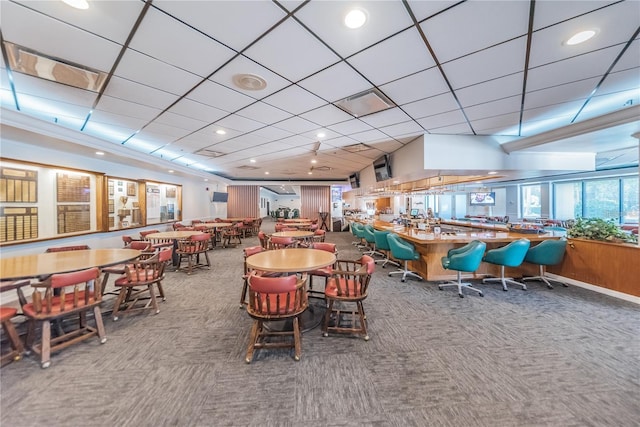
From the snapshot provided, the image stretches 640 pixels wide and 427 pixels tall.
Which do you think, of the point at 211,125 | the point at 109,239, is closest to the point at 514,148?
the point at 211,125

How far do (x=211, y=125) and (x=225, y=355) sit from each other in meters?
3.58

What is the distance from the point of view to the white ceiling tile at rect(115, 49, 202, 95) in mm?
2189

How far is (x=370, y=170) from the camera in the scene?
808cm

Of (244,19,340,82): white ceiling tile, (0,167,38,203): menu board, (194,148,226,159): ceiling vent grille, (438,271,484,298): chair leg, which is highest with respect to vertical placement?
(194,148,226,159): ceiling vent grille

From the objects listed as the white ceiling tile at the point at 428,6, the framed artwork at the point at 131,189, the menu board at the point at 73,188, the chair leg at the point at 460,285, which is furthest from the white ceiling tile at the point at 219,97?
the framed artwork at the point at 131,189

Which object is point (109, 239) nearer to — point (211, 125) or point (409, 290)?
point (211, 125)

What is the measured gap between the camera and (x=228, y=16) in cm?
170

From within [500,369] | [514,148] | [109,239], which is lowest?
[500,369]

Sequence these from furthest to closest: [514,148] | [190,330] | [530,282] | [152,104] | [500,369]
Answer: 1. [514,148]
2. [530,282]
3. [152,104]
4. [190,330]
5. [500,369]

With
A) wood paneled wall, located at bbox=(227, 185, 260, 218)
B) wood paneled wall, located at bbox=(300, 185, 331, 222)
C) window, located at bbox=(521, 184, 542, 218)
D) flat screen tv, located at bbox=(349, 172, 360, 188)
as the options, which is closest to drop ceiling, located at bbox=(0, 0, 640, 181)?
flat screen tv, located at bbox=(349, 172, 360, 188)

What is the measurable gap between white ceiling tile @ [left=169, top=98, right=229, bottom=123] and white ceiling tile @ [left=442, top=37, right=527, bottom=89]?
3.03 metres

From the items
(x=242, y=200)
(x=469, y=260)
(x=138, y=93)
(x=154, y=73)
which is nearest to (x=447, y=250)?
(x=469, y=260)

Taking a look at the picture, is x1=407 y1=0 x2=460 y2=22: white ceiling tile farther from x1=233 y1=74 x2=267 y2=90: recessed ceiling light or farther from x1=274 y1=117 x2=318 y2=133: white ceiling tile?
x1=274 y1=117 x2=318 y2=133: white ceiling tile

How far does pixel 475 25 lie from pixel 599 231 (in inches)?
175
